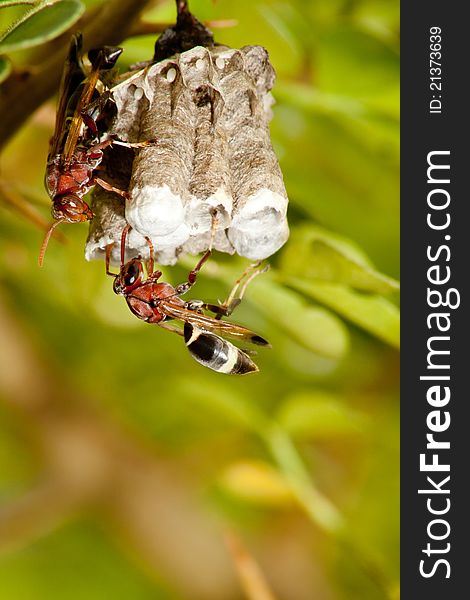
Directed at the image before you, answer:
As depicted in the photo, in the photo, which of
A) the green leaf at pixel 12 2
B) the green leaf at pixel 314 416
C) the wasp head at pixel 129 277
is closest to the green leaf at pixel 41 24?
the green leaf at pixel 12 2

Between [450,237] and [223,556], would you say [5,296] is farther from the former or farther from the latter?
[450,237]

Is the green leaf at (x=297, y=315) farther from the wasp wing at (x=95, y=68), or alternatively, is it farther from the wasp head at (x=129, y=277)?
the wasp wing at (x=95, y=68)

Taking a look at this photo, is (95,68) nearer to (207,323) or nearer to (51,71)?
(51,71)

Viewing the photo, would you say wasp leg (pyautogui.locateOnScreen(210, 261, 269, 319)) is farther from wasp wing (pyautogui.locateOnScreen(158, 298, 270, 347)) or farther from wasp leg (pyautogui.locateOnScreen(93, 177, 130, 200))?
wasp leg (pyautogui.locateOnScreen(93, 177, 130, 200))

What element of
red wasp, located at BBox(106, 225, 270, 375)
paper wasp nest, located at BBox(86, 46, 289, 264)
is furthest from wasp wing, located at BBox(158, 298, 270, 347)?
paper wasp nest, located at BBox(86, 46, 289, 264)

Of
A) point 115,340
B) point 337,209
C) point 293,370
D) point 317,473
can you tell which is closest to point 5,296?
point 115,340

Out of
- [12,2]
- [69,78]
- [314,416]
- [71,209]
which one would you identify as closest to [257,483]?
[314,416]
